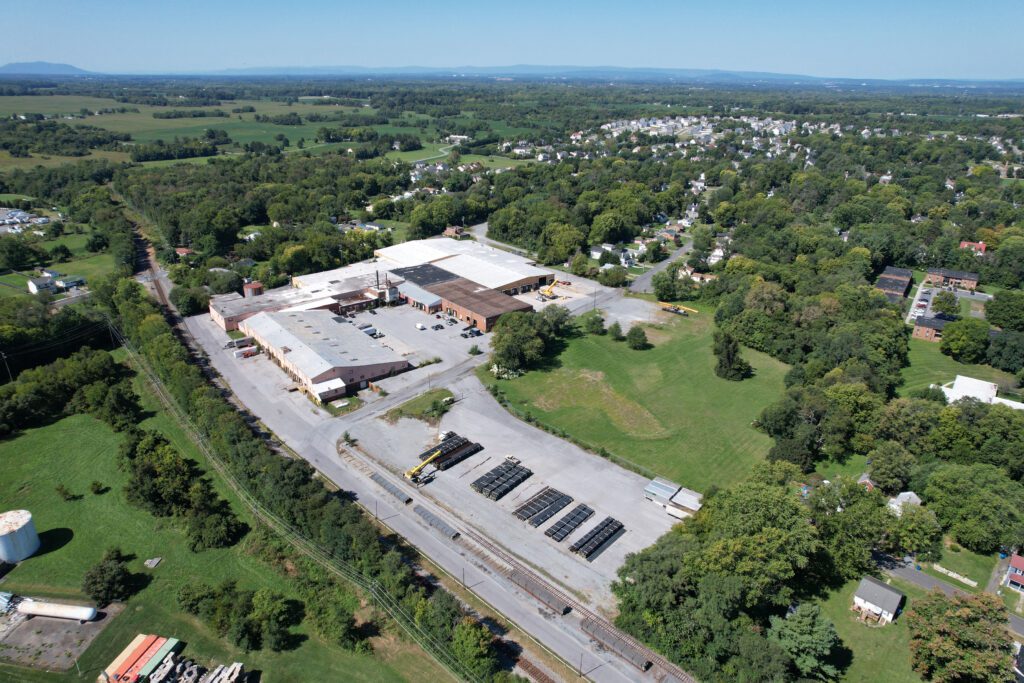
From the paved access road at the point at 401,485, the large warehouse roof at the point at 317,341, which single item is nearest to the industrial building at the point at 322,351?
the large warehouse roof at the point at 317,341

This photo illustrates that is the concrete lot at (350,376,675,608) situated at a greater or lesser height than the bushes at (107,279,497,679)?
lesser

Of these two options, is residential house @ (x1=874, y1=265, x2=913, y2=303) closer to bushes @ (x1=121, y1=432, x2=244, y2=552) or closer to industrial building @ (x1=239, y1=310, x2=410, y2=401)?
industrial building @ (x1=239, y1=310, x2=410, y2=401)

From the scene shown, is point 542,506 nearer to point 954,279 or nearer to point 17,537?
point 17,537

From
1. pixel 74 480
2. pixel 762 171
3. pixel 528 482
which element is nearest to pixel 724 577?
pixel 528 482

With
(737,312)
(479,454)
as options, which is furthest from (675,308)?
(479,454)

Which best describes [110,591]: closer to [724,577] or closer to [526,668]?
[526,668]

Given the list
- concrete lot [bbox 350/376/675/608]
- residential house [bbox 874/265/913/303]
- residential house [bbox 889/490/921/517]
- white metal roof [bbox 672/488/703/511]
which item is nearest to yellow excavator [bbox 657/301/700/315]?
residential house [bbox 874/265/913/303]

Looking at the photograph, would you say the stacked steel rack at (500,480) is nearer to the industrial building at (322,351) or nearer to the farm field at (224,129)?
the industrial building at (322,351)
